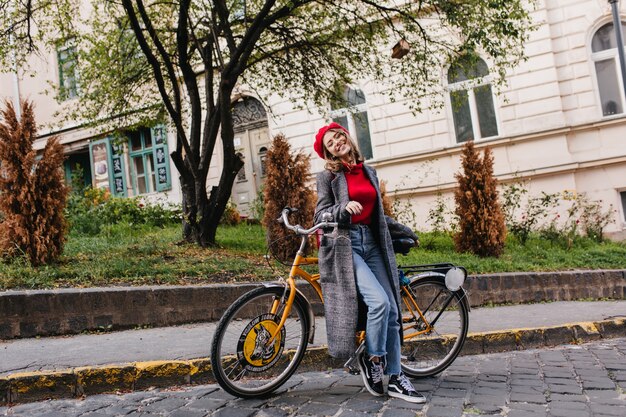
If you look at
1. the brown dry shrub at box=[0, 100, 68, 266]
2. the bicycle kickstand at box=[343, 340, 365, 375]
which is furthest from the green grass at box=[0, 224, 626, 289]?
the bicycle kickstand at box=[343, 340, 365, 375]

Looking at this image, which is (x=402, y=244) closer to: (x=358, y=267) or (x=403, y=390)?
(x=358, y=267)

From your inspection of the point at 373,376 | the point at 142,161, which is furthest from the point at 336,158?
the point at 142,161

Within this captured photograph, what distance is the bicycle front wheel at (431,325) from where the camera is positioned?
4422mm

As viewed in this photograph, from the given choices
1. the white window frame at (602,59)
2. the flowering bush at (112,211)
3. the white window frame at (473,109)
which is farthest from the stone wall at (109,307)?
the white window frame at (602,59)

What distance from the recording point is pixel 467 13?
28.6 ft

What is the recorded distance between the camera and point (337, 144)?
4.02 m

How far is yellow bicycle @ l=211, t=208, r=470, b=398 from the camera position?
3.80 m

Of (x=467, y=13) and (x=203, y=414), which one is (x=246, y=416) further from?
(x=467, y=13)

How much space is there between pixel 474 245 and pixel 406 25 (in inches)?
164

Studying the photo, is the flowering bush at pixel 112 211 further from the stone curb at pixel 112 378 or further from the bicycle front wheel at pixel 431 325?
the bicycle front wheel at pixel 431 325

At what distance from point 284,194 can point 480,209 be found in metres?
3.47

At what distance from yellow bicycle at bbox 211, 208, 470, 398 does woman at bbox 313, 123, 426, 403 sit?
132 millimetres

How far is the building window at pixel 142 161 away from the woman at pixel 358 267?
15287 mm

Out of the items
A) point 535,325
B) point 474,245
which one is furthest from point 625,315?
point 474,245
